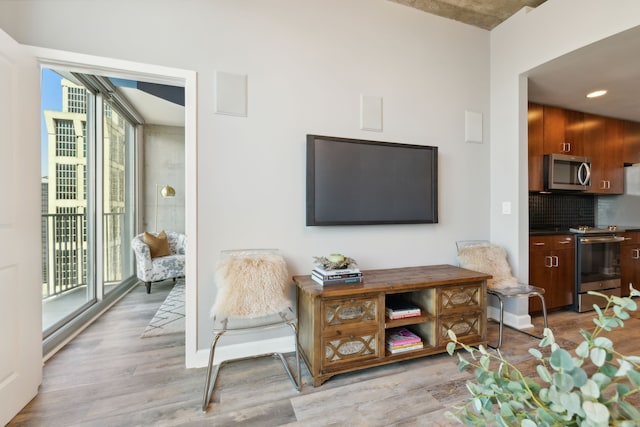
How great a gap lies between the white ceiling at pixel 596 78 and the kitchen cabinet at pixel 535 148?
215mm

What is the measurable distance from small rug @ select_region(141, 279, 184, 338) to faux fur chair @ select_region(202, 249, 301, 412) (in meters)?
0.92

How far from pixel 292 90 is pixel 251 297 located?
1.69 meters

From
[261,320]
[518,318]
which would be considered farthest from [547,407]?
[518,318]

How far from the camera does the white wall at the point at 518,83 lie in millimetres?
2342

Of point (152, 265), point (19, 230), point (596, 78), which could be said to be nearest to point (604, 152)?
point (596, 78)

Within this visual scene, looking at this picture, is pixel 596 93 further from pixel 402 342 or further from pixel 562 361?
pixel 562 361

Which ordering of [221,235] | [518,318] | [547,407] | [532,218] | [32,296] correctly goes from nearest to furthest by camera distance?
1. [547,407]
2. [32,296]
3. [221,235]
4. [518,318]
5. [532,218]

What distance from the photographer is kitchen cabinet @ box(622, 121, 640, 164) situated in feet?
12.9

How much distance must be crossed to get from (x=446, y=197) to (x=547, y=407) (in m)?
2.50

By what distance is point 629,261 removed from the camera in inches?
141

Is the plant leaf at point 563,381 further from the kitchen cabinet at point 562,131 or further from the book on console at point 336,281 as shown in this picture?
the kitchen cabinet at point 562,131

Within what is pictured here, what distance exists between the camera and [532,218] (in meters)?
3.63

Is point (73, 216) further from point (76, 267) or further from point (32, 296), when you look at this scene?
point (32, 296)

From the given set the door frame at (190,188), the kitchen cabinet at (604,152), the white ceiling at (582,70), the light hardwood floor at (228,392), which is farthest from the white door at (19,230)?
the kitchen cabinet at (604,152)
